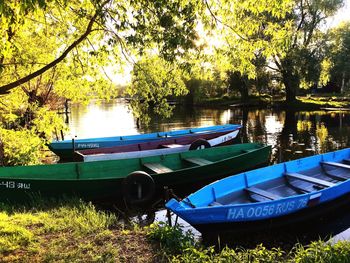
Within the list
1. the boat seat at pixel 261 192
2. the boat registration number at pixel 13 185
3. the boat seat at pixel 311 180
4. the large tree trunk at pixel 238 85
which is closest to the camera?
the boat seat at pixel 261 192

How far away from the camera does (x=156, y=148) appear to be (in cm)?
1579

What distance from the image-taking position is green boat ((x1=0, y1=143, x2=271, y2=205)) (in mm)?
8398

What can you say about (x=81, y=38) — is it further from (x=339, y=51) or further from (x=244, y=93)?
(x=244, y=93)

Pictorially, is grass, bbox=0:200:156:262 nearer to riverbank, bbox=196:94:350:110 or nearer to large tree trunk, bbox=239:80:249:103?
riverbank, bbox=196:94:350:110

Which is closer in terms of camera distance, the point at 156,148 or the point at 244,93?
the point at 156,148

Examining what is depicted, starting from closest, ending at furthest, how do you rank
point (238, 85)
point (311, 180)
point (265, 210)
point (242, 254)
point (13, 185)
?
point (242, 254) → point (265, 210) → point (13, 185) → point (311, 180) → point (238, 85)

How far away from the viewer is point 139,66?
23.2ft

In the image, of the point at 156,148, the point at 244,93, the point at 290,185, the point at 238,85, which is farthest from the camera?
the point at 244,93

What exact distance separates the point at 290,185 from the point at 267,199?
166 cm

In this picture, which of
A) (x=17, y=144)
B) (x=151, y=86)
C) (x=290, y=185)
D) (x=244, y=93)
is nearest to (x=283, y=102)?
(x=244, y=93)

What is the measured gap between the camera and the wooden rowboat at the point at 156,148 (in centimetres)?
1298

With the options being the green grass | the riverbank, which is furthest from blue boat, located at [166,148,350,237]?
the riverbank

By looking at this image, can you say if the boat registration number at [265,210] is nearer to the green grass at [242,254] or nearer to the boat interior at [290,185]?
the boat interior at [290,185]

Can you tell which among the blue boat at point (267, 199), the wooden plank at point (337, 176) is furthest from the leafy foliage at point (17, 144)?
the wooden plank at point (337, 176)
